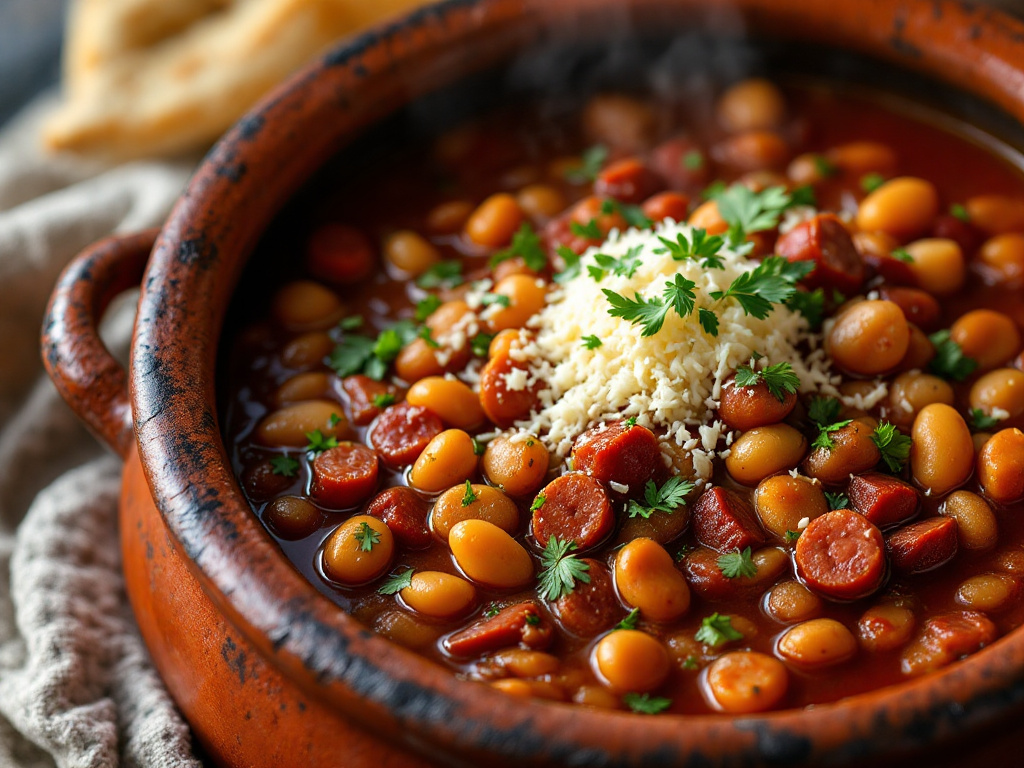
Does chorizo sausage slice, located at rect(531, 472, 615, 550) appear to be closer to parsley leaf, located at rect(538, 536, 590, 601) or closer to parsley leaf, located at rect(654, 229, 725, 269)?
parsley leaf, located at rect(538, 536, 590, 601)

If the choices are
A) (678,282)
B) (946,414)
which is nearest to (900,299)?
(946,414)

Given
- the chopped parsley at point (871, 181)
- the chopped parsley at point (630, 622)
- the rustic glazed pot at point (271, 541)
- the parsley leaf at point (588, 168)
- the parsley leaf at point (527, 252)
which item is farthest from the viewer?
the parsley leaf at point (588, 168)

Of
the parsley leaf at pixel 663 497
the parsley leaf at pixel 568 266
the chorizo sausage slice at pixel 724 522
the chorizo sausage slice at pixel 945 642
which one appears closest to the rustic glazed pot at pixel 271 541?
the chorizo sausage slice at pixel 945 642

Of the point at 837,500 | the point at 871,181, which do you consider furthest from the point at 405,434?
the point at 871,181

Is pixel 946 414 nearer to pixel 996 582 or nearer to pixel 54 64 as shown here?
pixel 996 582

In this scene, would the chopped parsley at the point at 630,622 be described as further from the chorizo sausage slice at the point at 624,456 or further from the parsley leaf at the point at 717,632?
the chorizo sausage slice at the point at 624,456

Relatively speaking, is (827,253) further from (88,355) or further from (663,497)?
(88,355)
